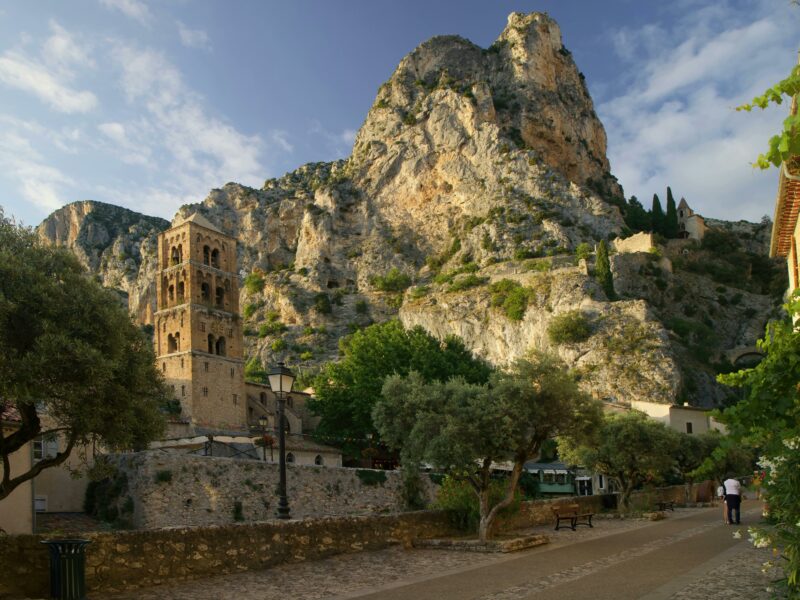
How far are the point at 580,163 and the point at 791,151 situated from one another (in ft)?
420

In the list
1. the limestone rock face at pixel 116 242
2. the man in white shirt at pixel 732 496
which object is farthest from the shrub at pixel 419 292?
the man in white shirt at pixel 732 496

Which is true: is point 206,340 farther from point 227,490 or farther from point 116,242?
point 116,242

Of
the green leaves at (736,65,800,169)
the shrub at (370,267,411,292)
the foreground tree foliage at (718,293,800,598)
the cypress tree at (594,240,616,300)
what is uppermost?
the shrub at (370,267,411,292)

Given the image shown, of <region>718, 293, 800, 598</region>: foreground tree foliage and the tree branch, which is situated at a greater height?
<region>718, 293, 800, 598</region>: foreground tree foliage

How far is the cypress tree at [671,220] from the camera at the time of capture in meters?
114

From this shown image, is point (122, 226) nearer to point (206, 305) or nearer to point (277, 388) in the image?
point (206, 305)

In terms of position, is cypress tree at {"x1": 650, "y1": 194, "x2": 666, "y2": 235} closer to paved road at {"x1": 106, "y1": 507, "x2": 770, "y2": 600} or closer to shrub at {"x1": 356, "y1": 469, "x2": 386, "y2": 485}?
shrub at {"x1": 356, "y1": 469, "x2": 386, "y2": 485}

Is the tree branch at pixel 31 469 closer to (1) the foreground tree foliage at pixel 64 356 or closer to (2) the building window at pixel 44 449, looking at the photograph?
(1) the foreground tree foliage at pixel 64 356

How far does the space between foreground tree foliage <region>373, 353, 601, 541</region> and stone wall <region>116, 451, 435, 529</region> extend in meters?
11.2

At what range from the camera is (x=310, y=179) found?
5846 inches

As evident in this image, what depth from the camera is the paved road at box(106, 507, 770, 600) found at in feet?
38.3

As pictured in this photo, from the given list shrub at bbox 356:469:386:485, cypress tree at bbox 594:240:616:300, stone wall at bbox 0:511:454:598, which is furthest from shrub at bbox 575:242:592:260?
stone wall at bbox 0:511:454:598

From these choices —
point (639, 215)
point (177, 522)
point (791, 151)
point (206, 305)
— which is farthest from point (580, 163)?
point (791, 151)

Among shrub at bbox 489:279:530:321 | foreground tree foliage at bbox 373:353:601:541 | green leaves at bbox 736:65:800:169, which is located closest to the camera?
green leaves at bbox 736:65:800:169
